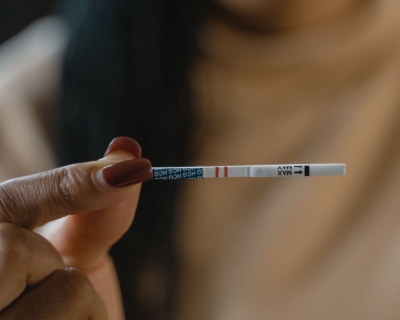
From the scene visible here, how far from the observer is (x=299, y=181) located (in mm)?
583

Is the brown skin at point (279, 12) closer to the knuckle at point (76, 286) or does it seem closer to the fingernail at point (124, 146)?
the fingernail at point (124, 146)

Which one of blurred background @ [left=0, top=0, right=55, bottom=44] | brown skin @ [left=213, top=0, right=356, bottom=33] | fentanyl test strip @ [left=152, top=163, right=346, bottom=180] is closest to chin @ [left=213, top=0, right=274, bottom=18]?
brown skin @ [left=213, top=0, right=356, bottom=33]

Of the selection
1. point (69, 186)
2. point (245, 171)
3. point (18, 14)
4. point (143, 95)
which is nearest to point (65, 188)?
point (69, 186)

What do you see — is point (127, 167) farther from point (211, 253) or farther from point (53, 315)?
point (211, 253)

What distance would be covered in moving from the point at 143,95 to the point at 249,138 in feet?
0.68

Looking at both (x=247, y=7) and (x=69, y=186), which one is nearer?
(x=69, y=186)

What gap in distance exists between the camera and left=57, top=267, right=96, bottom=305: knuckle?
0.35 meters

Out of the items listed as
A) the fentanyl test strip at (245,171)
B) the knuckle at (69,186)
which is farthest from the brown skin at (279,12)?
the knuckle at (69,186)

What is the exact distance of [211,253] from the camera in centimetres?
61

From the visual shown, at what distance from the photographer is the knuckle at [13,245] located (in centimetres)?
32

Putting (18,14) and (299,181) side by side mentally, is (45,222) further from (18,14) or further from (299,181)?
(18,14)

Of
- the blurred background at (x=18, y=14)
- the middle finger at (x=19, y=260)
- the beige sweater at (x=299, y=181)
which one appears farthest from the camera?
the blurred background at (x=18, y=14)

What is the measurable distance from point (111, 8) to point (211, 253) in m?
0.47

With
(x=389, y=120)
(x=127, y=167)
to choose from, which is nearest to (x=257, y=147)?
(x=389, y=120)
